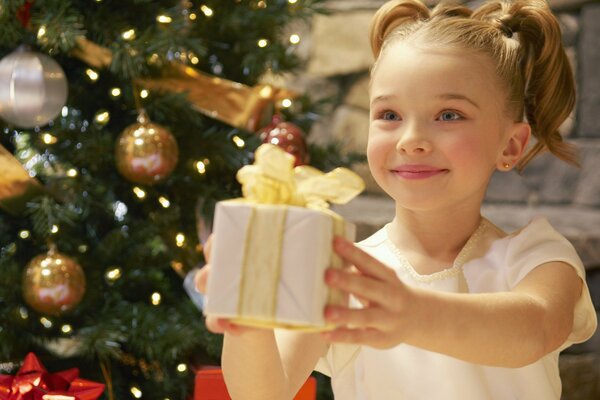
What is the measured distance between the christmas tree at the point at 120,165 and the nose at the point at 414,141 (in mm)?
715

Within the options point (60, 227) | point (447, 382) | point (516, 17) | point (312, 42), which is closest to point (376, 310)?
point (447, 382)

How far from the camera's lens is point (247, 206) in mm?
720

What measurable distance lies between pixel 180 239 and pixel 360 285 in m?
1.18

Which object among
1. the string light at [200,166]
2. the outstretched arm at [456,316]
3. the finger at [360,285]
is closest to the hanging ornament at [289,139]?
the string light at [200,166]

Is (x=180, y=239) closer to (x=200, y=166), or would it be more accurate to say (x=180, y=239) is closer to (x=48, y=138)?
(x=200, y=166)

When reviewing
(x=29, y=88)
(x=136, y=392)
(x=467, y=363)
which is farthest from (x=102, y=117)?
(x=467, y=363)

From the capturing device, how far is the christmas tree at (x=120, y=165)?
5.47 ft

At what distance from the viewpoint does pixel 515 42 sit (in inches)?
45.8

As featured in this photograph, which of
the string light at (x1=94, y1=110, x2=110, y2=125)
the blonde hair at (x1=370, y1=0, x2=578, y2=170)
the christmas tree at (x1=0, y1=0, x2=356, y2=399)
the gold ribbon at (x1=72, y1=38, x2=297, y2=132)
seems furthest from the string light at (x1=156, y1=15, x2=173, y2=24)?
the blonde hair at (x1=370, y1=0, x2=578, y2=170)

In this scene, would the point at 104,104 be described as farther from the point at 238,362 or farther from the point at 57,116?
the point at 238,362

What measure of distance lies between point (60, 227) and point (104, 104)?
0.89ft

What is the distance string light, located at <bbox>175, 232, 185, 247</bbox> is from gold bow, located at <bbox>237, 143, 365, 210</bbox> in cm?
107

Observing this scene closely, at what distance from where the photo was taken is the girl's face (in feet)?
3.36

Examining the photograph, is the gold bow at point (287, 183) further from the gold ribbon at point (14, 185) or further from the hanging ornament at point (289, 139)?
the gold ribbon at point (14, 185)
